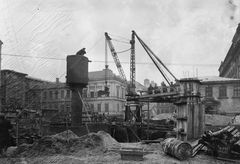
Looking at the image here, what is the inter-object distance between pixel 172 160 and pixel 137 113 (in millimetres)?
20299

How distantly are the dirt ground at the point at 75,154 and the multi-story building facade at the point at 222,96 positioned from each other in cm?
3150

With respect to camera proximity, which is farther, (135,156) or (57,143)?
(57,143)

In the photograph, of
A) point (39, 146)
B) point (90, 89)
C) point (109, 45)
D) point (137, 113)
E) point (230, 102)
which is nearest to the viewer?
point (39, 146)

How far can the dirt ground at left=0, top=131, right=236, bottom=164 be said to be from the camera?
9.99 meters

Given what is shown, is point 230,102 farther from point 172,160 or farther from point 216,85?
point 172,160

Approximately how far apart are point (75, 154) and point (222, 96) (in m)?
35.4

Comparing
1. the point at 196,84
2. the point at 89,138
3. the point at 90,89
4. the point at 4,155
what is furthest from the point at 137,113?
the point at 90,89

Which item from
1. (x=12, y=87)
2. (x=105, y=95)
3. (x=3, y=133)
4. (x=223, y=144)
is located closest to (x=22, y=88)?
(x=12, y=87)

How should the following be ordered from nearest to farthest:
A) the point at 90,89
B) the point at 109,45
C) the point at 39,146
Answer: the point at 39,146 < the point at 109,45 < the point at 90,89

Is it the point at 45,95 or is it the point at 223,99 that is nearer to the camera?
the point at 45,95

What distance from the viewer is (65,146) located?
38.4 feet

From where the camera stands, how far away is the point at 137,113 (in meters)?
30.8

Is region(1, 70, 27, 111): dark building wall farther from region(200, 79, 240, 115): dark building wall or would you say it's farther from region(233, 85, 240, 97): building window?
region(233, 85, 240, 97): building window

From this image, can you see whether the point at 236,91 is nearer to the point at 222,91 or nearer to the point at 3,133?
the point at 222,91
